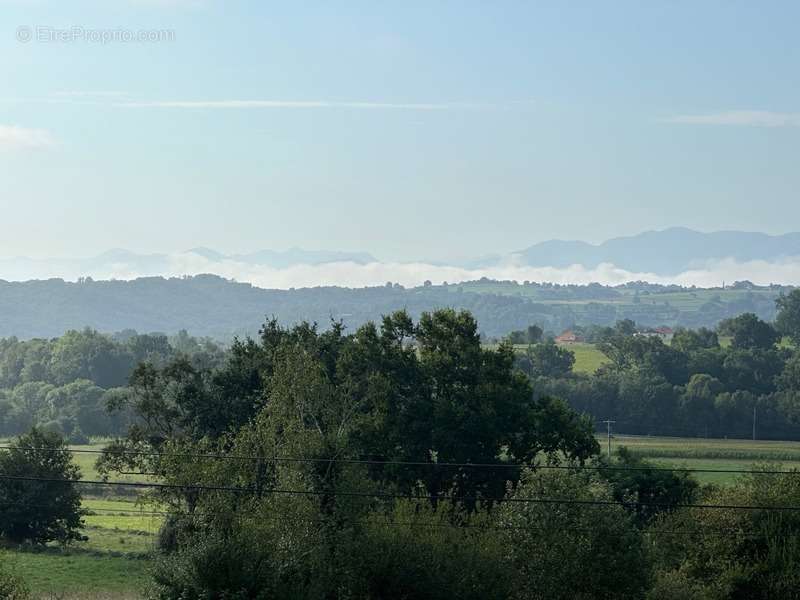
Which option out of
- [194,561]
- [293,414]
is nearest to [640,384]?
[293,414]

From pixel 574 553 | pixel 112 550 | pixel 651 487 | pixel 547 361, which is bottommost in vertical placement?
pixel 112 550

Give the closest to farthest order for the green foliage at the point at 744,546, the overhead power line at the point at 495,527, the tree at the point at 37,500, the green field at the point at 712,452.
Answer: the overhead power line at the point at 495,527
the green foliage at the point at 744,546
the tree at the point at 37,500
the green field at the point at 712,452

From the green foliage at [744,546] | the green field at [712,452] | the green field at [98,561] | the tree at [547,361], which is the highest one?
the tree at [547,361]

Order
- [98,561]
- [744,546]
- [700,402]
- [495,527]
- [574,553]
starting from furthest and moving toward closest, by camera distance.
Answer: [700,402]
[98,561]
[744,546]
[495,527]
[574,553]

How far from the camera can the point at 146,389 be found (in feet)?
250

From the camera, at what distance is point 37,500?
73188 millimetres

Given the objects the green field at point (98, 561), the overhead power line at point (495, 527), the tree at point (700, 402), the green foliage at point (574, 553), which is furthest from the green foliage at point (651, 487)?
the tree at point (700, 402)

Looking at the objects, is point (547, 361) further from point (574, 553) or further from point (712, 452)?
point (574, 553)

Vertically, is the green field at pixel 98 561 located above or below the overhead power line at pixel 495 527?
below

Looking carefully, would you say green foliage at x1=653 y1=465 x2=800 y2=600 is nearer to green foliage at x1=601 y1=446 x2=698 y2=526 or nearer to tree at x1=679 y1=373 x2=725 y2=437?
green foliage at x1=601 y1=446 x2=698 y2=526

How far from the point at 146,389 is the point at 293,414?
2075 centimetres

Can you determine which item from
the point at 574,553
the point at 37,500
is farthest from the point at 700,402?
the point at 574,553

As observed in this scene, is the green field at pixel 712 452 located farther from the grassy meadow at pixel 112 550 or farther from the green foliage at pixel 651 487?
the green foliage at pixel 651 487

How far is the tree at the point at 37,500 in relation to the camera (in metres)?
72.9
